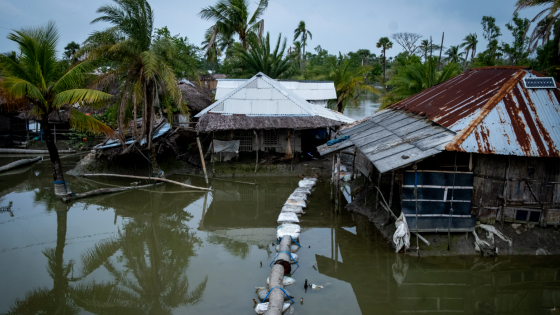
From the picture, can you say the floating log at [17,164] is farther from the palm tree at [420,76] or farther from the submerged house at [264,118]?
the palm tree at [420,76]

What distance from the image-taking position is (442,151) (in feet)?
28.1

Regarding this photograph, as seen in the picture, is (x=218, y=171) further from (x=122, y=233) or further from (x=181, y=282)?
(x=181, y=282)

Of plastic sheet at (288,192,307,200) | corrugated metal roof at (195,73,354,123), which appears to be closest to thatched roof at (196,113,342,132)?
corrugated metal roof at (195,73,354,123)

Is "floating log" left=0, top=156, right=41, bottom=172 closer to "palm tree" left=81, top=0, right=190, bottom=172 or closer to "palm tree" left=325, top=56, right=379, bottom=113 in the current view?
"palm tree" left=81, top=0, right=190, bottom=172

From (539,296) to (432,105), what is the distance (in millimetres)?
6104

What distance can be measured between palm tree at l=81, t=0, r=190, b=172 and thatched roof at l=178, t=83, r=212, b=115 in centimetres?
632

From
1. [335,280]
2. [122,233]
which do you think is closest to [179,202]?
[122,233]

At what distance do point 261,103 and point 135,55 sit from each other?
584cm

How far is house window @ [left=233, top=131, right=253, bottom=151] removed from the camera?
17453 millimetres

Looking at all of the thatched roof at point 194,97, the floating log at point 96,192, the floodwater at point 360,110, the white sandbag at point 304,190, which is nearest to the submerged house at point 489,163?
the white sandbag at point 304,190

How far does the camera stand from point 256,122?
1611cm

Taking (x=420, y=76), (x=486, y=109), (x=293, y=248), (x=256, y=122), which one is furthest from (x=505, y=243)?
(x=420, y=76)

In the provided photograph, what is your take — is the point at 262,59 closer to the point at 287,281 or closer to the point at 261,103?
the point at 261,103

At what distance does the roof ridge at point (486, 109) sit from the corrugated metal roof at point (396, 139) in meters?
0.20
